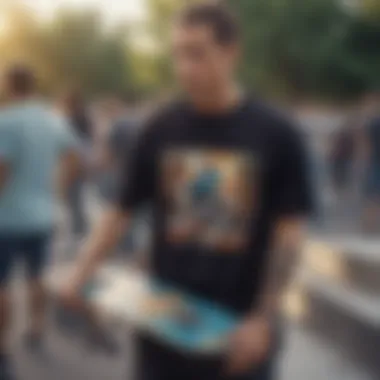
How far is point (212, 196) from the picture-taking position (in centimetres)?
194

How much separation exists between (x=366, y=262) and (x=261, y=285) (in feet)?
10.1

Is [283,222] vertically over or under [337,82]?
over

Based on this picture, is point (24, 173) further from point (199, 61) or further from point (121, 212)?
point (199, 61)

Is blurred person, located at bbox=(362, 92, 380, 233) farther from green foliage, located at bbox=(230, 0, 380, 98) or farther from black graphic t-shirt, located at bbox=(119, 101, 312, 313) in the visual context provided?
A: green foliage, located at bbox=(230, 0, 380, 98)

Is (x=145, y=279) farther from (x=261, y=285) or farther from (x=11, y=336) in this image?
(x=11, y=336)

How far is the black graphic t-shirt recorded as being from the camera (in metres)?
1.90

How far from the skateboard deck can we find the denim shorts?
6.77 ft

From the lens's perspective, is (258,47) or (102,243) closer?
(102,243)

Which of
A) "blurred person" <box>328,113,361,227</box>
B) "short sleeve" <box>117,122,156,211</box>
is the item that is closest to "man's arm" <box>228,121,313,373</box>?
"short sleeve" <box>117,122,156,211</box>

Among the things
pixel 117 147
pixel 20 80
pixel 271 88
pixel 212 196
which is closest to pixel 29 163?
pixel 20 80

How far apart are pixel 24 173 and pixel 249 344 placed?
225cm

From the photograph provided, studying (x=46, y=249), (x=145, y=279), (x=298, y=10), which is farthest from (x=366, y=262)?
(x=298, y=10)

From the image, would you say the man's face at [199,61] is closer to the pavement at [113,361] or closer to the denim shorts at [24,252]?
the denim shorts at [24,252]

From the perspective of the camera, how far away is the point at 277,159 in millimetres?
1899
